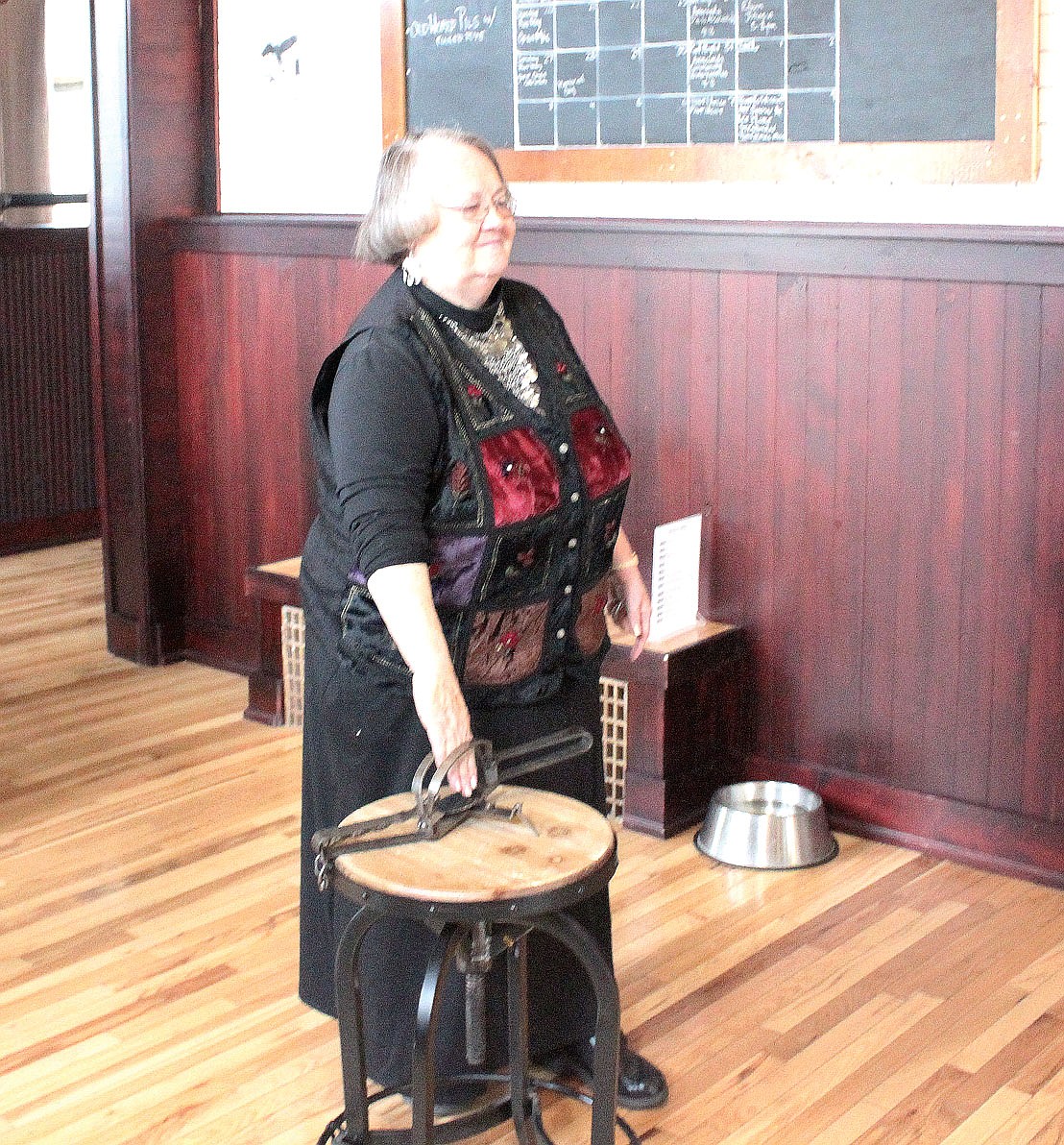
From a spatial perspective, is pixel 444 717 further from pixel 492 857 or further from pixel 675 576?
pixel 675 576

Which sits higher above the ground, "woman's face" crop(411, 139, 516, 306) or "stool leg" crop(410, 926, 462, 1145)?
"woman's face" crop(411, 139, 516, 306)

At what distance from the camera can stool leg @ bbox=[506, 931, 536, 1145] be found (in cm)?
231

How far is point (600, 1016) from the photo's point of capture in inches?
82.2

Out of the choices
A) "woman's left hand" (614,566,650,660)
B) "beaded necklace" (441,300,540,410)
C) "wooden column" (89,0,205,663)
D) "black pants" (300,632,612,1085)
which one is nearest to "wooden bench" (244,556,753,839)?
"woman's left hand" (614,566,650,660)

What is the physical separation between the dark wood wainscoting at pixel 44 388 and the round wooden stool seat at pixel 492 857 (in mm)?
4723

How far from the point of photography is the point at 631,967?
121 inches

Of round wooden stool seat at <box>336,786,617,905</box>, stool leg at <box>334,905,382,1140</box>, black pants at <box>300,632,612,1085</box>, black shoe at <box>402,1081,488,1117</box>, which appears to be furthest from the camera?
black shoe at <box>402,1081,488,1117</box>

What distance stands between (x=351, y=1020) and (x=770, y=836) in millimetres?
1535

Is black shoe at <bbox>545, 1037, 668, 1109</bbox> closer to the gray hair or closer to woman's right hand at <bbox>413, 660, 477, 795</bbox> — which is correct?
woman's right hand at <bbox>413, 660, 477, 795</bbox>

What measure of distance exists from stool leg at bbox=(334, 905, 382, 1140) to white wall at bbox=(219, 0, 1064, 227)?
2017 mm

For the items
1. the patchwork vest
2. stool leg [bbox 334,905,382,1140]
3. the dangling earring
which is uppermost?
the dangling earring

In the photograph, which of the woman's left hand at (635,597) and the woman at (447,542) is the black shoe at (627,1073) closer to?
the woman at (447,542)

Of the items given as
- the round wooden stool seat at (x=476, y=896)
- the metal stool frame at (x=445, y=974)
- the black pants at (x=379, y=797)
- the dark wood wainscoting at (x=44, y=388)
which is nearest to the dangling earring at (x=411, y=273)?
the black pants at (x=379, y=797)

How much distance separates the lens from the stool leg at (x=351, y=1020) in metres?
2.12
